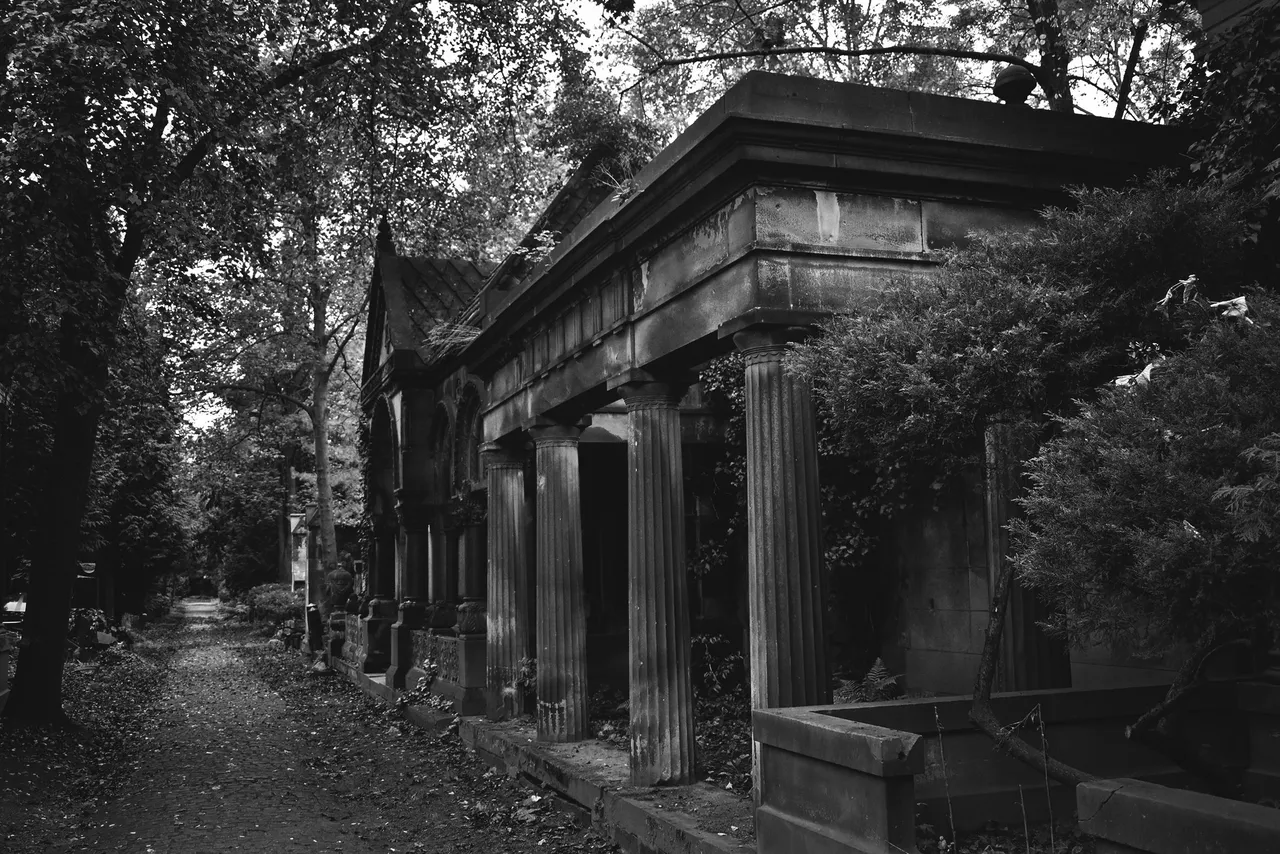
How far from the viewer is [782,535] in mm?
6688

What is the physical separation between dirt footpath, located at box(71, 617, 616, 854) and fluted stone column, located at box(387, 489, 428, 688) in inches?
47.4

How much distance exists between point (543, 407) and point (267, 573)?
4690cm

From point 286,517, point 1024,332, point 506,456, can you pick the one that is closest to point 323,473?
point 506,456

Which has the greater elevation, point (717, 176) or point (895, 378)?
point (717, 176)

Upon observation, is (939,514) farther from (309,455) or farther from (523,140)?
(309,455)

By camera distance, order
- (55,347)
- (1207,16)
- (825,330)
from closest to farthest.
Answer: (825,330) < (1207,16) < (55,347)

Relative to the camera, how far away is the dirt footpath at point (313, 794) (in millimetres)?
8578

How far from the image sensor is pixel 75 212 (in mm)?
11148

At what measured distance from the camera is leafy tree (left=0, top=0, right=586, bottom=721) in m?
10.0

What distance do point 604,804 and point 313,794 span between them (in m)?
3.84

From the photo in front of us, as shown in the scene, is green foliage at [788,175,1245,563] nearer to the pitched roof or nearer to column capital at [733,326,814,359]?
column capital at [733,326,814,359]

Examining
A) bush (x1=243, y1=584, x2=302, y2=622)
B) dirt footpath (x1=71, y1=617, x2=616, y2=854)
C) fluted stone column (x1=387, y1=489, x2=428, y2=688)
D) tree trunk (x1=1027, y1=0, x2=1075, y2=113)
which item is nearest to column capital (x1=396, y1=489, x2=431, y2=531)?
fluted stone column (x1=387, y1=489, x2=428, y2=688)

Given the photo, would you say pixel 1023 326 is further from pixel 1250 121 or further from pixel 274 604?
pixel 274 604

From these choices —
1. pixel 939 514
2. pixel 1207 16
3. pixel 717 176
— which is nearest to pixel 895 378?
pixel 717 176
